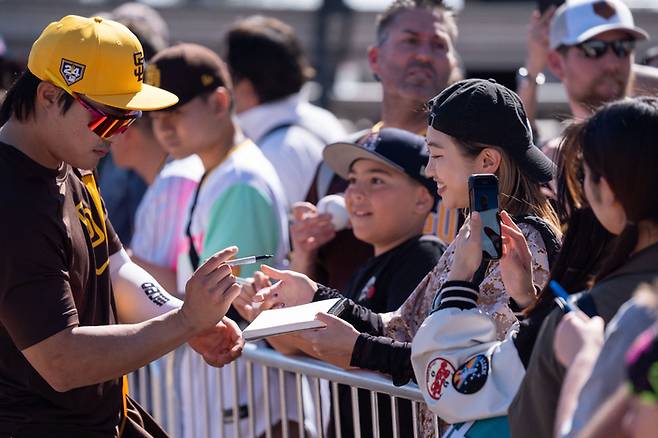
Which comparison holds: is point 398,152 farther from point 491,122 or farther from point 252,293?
point 491,122

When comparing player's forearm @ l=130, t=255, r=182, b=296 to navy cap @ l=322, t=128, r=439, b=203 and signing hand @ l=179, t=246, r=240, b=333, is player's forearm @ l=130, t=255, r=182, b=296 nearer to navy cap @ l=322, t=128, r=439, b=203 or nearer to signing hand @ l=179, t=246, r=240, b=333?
navy cap @ l=322, t=128, r=439, b=203

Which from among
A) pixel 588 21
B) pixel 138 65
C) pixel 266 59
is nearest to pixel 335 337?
pixel 138 65

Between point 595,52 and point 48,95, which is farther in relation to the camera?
point 595,52

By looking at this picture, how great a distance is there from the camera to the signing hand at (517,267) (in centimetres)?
336

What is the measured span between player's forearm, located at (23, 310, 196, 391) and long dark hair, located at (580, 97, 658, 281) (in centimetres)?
144

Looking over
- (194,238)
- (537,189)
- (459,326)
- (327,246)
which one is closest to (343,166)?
(327,246)

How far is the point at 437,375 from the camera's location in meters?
3.23

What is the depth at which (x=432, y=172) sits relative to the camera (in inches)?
153

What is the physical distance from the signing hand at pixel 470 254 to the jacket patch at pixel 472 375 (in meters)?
0.25

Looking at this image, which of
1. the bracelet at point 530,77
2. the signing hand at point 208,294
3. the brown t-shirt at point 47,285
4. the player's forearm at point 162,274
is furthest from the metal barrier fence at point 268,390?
the bracelet at point 530,77

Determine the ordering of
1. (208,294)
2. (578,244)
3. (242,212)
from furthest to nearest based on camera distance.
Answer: (242,212) → (208,294) → (578,244)

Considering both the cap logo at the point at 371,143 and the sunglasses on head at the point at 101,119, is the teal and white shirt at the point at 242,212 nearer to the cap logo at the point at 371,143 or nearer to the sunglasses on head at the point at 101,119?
the cap logo at the point at 371,143

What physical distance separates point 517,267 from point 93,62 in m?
1.50

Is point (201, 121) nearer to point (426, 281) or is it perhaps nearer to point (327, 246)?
point (327, 246)
